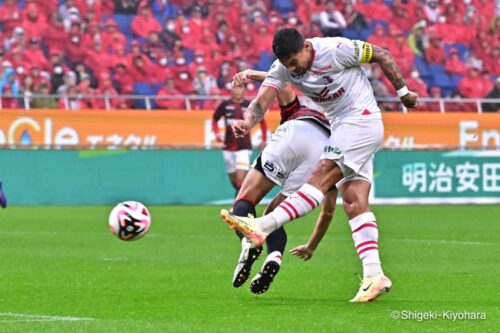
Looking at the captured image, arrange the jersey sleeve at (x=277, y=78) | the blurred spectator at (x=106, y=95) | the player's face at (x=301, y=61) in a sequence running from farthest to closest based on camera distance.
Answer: the blurred spectator at (x=106, y=95), the jersey sleeve at (x=277, y=78), the player's face at (x=301, y=61)

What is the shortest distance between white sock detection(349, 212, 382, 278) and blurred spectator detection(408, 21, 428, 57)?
1958 cm

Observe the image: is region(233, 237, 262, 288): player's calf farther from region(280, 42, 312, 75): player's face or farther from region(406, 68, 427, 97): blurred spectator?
region(406, 68, 427, 97): blurred spectator

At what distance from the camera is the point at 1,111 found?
2194 cm

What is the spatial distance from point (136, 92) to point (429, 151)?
Answer: 6379mm

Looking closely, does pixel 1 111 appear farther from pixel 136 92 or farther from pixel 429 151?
pixel 429 151

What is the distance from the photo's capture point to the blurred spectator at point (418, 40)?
1101 inches

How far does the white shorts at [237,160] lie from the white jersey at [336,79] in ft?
35.3

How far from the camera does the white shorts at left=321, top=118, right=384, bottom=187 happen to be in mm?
8586

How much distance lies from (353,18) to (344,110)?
19302 millimetres

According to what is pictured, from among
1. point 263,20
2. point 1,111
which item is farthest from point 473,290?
point 263,20

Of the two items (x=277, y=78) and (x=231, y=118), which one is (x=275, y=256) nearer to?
(x=277, y=78)

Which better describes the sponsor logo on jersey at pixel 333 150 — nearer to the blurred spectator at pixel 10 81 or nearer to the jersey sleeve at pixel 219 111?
the jersey sleeve at pixel 219 111

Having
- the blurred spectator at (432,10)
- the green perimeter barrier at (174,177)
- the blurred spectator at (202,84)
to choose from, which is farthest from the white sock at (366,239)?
the blurred spectator at (432,10)

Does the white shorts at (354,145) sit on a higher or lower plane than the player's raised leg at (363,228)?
higher
